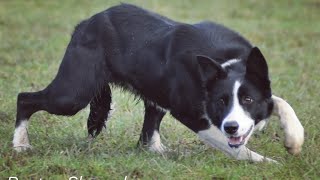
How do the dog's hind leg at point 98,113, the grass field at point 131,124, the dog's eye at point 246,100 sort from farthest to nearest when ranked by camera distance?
the dog's hind leg at point 98,113, the grass field at point 131,124, the dog's eye at point 246,100

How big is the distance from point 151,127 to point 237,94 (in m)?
1.47

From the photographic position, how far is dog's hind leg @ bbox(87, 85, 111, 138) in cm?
674

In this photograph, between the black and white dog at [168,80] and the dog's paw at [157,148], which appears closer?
the black and white dog at [168,80]

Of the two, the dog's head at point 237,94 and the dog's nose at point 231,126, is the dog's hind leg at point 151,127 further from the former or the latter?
the dog's nose at point 231,126

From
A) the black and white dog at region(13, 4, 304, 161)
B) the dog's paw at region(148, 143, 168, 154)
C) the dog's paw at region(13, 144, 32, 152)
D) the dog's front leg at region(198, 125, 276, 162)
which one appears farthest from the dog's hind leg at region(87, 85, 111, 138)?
the dog's front leg at region(198, 125, 276, 162)

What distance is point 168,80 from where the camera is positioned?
19.5ft

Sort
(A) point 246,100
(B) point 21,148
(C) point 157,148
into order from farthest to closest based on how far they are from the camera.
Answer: (C) point 157,148, (B) point 21,148, (A) point 246,100

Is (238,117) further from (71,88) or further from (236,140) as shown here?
(71,88)

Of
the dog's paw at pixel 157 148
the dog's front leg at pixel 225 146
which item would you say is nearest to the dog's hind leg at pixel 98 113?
the dog's paw at pixel 157 148

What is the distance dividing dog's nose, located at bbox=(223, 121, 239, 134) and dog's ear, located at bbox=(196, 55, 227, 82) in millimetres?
403

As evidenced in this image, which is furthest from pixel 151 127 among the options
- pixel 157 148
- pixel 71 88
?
pixel 71 88

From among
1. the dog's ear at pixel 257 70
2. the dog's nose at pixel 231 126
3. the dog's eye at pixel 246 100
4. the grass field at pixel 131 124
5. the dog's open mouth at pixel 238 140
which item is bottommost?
the grass field at pixel 131 124

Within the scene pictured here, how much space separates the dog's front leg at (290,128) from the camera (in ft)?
18.1

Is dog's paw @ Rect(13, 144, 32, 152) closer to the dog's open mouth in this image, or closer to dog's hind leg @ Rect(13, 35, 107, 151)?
dog's hind leg @ Rect(13, 35, 107, 151)
